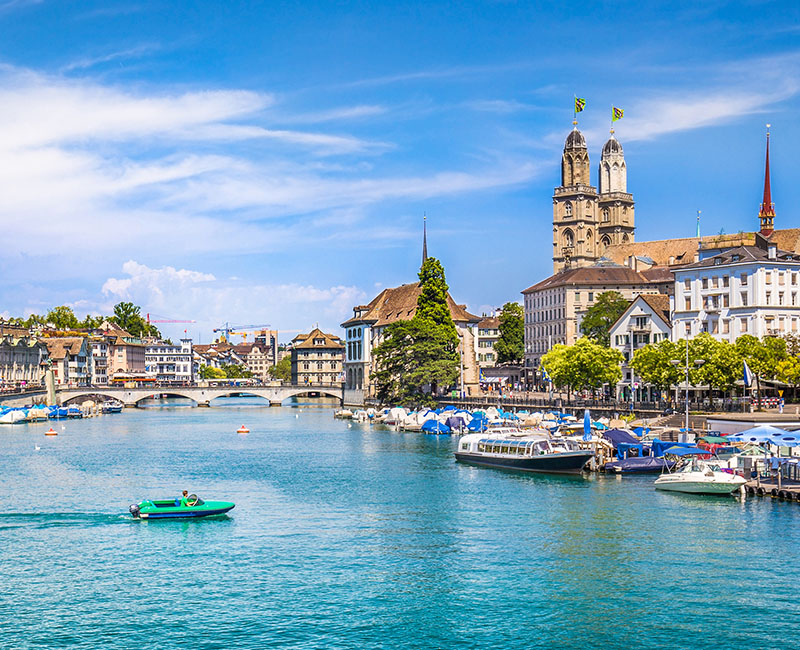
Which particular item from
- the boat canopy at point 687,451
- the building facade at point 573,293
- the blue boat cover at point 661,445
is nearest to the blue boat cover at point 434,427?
the blue boat cover at point 661,445

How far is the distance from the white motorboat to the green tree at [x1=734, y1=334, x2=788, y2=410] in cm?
3086

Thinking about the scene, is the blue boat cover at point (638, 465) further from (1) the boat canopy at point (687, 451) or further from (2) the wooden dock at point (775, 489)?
(2) the wooden dock at point (775, 489)

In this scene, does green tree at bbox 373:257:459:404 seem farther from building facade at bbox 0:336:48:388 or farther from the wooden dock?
the wooden dock

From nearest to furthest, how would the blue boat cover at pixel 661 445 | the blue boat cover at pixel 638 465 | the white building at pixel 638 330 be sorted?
the blue boat cover at pixel 638 465 → the blue boat cover at pixel 661 445 → the white building at pixel 638 330

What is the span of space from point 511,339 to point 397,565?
14084 cm

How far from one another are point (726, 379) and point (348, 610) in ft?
200

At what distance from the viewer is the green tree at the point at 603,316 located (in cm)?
13325

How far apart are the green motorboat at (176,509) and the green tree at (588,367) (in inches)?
2469

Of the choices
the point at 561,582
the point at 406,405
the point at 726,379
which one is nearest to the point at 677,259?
the point at 406,405

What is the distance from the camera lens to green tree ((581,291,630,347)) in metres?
133

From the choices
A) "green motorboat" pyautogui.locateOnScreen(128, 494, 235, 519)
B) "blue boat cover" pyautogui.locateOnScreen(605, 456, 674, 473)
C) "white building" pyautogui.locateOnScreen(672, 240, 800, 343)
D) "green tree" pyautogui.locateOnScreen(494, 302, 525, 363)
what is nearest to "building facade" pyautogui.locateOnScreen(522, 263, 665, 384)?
"green tree" pyautogui.locateOnScreen(494, 302, 525, 363)

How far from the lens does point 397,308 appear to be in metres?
170

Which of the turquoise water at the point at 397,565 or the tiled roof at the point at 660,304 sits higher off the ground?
the tiled roof at the point at 660,304

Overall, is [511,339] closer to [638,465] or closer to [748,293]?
[748,293]
